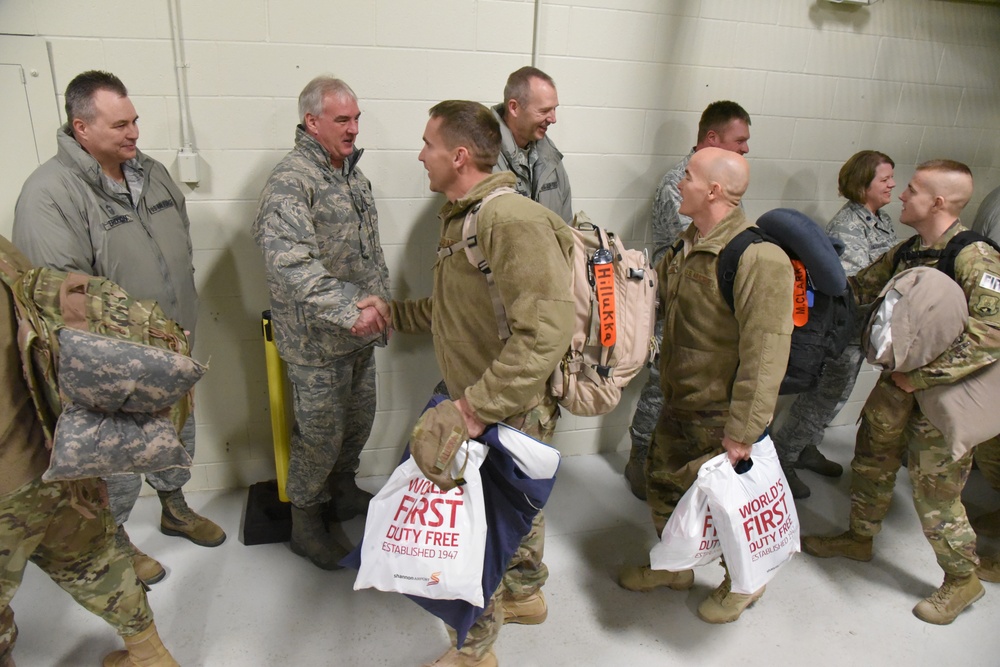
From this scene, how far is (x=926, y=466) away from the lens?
94.6 inches

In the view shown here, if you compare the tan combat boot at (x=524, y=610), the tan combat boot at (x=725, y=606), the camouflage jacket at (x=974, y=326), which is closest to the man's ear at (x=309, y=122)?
the tan combat boot at (x=524, y=610)

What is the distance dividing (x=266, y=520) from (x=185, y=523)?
1.08 ft

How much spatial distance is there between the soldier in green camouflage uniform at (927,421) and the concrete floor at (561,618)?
7.9 inches

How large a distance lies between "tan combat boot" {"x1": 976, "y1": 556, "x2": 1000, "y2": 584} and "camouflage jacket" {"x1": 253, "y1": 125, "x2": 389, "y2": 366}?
8.85ft

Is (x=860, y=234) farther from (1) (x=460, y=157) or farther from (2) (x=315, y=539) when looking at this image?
(2) (x=315, y=539)

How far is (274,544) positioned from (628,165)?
2.37 metres

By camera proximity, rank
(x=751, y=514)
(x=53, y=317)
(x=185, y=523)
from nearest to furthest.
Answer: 1. (x=53, y=317)
2. (x=751, y=514)
3. (x=185, y=523)

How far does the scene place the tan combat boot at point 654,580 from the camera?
8.45 feet

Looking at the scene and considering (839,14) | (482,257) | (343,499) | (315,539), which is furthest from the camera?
(839,14)

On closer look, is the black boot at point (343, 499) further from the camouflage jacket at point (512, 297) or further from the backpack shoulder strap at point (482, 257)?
the backpack shoulder strap at point (482, 257)

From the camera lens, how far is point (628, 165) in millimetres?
3094

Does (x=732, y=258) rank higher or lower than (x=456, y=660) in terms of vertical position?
higher

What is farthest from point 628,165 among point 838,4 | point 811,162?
point 838,4

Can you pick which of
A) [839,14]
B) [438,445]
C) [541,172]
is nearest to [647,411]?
[541,172]
